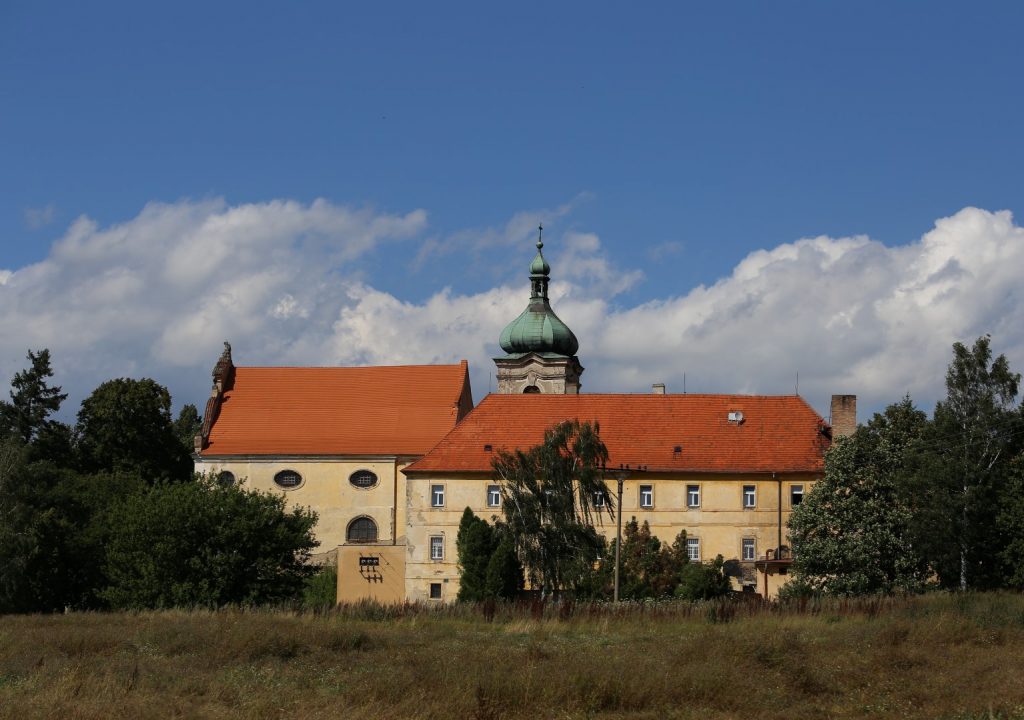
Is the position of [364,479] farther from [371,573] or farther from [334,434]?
[371,573]

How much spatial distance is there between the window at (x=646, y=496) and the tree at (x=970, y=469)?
1225 centimetres

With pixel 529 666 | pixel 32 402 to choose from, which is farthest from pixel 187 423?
pixel 529 666

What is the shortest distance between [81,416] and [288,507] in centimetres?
1586

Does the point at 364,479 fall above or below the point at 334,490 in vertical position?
above

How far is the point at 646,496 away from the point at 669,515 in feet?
3.89

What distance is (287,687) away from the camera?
23.2m

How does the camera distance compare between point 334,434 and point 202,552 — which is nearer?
point 202,552

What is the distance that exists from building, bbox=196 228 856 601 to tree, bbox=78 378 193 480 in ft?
16.6

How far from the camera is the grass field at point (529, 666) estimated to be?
858 inches

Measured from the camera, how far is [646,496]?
54.4 meters

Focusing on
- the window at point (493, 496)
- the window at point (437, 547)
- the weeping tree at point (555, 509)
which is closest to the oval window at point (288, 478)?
the window at point (437, 547)

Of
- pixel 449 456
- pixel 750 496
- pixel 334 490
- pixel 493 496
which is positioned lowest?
pixel 493 496

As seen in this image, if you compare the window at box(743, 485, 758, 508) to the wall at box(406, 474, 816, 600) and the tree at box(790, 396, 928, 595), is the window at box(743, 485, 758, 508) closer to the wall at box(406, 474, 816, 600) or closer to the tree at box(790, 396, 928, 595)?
the wall at box(406, 474, 816, 600)

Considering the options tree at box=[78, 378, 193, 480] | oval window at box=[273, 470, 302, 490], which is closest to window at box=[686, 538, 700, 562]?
oval window at box=[273, 470, 302, 490]
